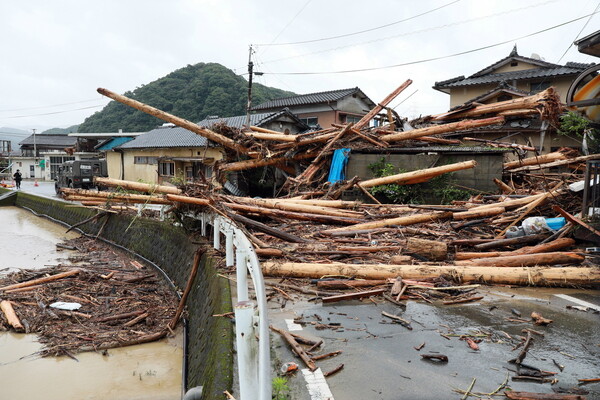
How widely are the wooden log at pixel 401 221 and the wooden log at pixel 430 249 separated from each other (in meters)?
1.60

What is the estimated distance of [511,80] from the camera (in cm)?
2172

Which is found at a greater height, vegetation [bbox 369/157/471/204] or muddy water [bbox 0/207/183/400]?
vegetation [bbox 369/157/471/204]

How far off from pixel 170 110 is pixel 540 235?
39.5 m

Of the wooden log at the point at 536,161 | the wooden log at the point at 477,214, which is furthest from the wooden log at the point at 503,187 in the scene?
the wooden log at the point at 477,214

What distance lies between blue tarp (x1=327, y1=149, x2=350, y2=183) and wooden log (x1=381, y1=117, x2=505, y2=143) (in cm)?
155

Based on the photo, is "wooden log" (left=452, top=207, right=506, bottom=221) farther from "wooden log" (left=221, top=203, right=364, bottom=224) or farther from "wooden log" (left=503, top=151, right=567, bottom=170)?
"wooden log" (left=503, top=151, right=567, bottom=170)

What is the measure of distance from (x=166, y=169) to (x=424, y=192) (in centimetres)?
2012

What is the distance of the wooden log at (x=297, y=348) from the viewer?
334 centimetres

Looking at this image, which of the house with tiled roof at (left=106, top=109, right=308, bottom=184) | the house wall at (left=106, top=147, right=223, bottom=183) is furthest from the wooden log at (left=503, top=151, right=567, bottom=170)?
the house wall at (left=106, top=147, right=223, bottom=183)

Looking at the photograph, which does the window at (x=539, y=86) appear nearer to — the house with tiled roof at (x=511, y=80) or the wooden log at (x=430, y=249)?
the house with tiled roof at (x=511, y=80)

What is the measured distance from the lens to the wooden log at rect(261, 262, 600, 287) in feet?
18.4

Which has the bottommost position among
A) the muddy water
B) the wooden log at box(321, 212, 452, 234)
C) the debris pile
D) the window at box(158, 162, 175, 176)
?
the muddy water

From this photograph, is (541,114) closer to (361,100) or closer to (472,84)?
(472,84)

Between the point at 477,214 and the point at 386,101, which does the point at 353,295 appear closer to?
the point at 477,214
